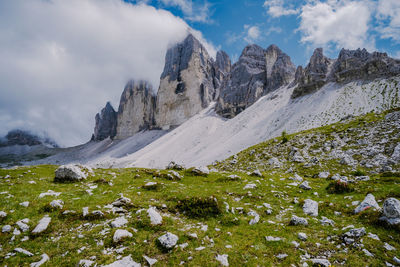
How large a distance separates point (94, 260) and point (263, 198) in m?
10.3

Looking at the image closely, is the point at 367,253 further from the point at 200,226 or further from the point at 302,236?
the point at 200,226

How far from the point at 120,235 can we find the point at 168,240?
200 centimetres

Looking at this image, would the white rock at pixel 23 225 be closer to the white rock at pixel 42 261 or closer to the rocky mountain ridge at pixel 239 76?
the white rock at pixel 42 261

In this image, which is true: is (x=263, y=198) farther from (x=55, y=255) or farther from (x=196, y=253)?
(x=55, y=255)

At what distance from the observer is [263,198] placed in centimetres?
1253

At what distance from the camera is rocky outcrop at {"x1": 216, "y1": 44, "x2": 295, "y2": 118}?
120 meters

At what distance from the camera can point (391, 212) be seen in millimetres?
7633

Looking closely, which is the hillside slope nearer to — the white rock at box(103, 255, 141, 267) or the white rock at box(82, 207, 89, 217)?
the white rock at box(82, 207, 89, 217)

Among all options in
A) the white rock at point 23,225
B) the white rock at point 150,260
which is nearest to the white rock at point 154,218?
the white rock at point 150,260

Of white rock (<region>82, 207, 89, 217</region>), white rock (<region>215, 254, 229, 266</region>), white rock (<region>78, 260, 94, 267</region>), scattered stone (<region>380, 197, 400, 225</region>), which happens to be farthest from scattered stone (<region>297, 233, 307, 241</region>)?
white rock (<region>82, 207, 89, 217</region>)

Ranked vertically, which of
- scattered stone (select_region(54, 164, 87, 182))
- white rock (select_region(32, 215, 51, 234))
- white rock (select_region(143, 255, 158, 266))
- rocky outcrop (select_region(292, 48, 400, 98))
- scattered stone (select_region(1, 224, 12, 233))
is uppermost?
rocky outcrop (select_region(292, 48, 400, 98))

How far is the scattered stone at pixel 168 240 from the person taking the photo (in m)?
6.90

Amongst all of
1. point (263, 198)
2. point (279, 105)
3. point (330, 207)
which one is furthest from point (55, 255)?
point (279, 105)

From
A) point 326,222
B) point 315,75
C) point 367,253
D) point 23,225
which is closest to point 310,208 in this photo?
point 326,222
